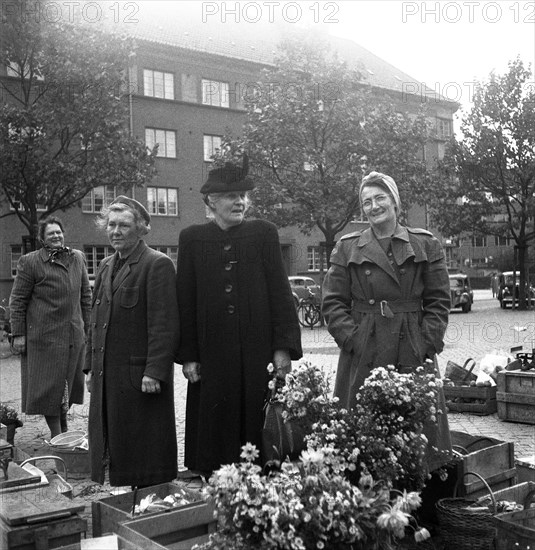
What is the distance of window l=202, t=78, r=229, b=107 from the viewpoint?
4281cm

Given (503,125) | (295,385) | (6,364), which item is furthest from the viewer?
(503,125)

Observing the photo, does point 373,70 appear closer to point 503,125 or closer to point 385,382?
point 503,125

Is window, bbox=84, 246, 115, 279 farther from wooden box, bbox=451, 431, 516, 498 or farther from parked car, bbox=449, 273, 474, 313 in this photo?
wooden box, bbox=451, 431, 516, 498

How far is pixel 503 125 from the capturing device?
2983cm

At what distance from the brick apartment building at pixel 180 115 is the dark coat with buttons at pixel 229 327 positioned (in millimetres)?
33438

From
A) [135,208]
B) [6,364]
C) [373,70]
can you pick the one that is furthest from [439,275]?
[373,70]

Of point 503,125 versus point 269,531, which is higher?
point 503,125

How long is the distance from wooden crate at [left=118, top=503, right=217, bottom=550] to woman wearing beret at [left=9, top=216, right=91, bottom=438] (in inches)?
143

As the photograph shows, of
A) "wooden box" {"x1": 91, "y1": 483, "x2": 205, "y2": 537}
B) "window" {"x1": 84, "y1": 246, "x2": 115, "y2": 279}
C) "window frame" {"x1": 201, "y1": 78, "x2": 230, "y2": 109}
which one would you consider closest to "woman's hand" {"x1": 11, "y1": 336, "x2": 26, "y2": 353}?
"wooden box" {"x1": 91, "y1": 483, "x2": 205, "y2": 537}

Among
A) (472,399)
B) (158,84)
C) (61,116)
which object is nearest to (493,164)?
(61,116)

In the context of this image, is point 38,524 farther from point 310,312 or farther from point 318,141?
point 318,141

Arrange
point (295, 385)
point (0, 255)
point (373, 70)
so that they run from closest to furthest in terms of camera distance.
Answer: point (295, 385) → point (0, 255) → point (373, 70)

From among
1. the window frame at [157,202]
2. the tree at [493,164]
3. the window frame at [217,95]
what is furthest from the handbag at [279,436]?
the window frame at [217,95]

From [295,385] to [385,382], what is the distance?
0.45m
